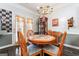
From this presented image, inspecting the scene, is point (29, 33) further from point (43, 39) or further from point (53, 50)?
point (53, 50)

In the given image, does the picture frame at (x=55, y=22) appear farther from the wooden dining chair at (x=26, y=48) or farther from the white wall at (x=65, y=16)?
the wooden dining chair at (x=26, y=48)

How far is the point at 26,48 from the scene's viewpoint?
138 cm

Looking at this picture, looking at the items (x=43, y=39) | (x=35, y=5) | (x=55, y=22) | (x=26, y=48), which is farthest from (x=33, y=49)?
(x=35, y=5)

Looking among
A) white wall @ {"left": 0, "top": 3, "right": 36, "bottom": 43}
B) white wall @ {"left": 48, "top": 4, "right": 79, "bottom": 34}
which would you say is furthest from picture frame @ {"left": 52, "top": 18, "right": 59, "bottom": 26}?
white wall @ {"left": 0, "top": 3, "right": 36, "bottom": 43}

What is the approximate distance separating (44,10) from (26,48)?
2.09 ft

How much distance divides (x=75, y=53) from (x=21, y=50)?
816 mm

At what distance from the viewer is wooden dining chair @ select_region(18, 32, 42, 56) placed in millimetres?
1335

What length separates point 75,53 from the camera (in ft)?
4.47

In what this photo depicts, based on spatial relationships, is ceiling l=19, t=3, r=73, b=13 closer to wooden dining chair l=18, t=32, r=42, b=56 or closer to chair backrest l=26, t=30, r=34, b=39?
chair backrest l=26, t=30, r=34, b=39

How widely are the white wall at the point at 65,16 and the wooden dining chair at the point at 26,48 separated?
0.40 metres

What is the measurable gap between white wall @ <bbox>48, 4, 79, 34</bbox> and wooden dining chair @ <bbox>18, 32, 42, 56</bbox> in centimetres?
40

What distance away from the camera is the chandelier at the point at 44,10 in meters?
1.36

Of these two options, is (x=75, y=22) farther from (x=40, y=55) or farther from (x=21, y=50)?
(x=21, y=50)

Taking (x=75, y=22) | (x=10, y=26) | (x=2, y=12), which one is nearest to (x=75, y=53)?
(x=75, y=22)
